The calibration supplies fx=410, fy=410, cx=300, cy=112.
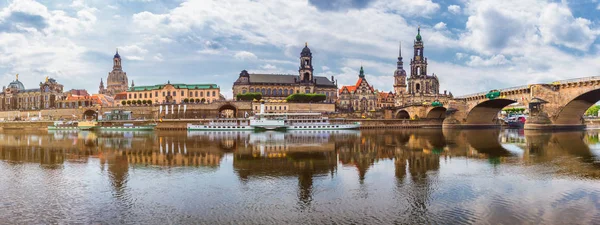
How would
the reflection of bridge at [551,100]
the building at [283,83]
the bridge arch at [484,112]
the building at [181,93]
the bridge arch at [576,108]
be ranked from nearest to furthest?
the reflection of bridge at [551,100] → the bridge arch at [576,108] → the bridge arch at [484,112] → the building at [181,93] → the building at [283,83]

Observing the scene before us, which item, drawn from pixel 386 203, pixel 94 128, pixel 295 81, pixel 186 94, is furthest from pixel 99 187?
pixel 295 81

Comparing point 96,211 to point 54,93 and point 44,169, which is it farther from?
point 54,93

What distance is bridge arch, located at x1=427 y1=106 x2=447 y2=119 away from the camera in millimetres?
72500

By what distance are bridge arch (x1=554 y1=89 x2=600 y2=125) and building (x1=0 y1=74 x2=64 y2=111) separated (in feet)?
392

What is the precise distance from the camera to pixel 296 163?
22.4 m

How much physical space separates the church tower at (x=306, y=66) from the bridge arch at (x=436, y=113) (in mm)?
37129

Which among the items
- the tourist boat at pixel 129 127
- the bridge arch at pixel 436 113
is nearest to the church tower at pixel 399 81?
the bridge arch at pixel 436 113

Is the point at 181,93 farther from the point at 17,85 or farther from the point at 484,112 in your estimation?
the point at 17,85

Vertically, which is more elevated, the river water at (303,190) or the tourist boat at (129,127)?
the tourist boat at (129,127)

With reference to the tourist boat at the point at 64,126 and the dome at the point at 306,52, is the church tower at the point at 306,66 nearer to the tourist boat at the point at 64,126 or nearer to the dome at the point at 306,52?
the dome at the point at 306,52

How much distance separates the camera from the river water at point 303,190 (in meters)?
12.2

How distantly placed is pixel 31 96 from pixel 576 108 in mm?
130284

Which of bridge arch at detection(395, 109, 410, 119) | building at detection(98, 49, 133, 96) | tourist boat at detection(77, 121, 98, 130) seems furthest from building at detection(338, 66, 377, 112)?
building at detection(98, 49, 133, 96)

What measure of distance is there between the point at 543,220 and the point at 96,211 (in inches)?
524
